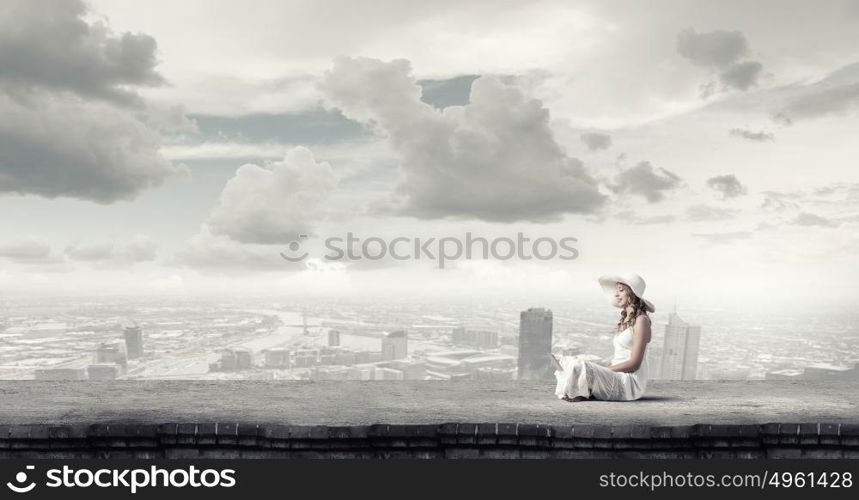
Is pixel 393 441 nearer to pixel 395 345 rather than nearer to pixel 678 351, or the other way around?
pixel 678 351

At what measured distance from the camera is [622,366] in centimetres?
781

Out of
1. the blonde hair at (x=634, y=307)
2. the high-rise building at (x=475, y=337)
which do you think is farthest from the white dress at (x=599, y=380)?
the high-rise building at (x=475, y=337)

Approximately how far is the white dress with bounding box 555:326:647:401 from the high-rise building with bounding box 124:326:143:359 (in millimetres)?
31480

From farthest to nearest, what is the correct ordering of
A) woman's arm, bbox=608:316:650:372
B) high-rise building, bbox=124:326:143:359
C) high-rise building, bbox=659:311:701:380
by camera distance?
high-rise building, bbox=124:326:143:359
high-rise building, bbox=659:311:701:380
woman's arm, bbox=608:316:650:372

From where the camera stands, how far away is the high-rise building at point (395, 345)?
Answer: 38044 millimetres

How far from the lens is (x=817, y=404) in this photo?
7.84 metres

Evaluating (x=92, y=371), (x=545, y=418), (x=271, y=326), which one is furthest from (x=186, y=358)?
(x=545, y=418)

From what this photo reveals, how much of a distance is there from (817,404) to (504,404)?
3088 millimetres

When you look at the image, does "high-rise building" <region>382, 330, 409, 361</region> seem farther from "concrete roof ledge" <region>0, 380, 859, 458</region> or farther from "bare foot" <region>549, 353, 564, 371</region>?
"concrete roof ledge" <region>0, 380, 859, 458</region>

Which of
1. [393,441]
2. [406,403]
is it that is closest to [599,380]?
[406,403]

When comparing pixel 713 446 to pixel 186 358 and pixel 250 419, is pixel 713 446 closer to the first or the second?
pixel 250 419

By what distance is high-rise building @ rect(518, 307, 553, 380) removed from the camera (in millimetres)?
21469

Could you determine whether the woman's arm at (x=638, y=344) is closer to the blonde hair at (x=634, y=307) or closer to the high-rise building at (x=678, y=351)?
the blonde hair at (x=634, y=307)

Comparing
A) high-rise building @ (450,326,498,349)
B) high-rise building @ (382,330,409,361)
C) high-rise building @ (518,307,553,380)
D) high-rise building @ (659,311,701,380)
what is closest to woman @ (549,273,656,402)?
high-rise building @ (518,307,553,380)
